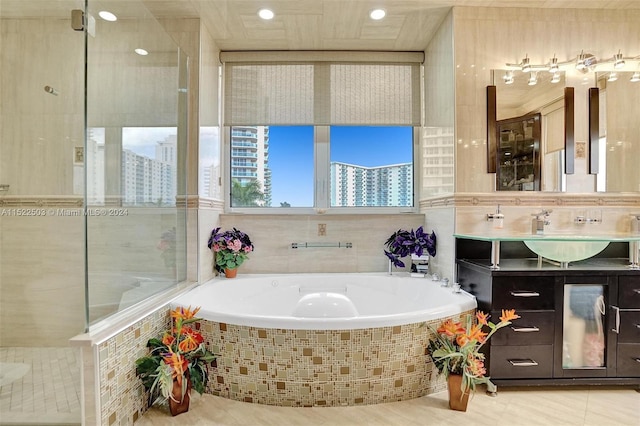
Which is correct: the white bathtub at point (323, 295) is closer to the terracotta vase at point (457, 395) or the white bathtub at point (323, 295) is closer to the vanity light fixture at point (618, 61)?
the terracotta vase at point (457, 395)

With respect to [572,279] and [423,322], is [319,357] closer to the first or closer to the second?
[423,322]

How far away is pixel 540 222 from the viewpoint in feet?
7.22

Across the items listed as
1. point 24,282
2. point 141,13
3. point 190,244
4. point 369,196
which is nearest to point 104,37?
point 141,13

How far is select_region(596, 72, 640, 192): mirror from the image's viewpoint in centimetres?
230

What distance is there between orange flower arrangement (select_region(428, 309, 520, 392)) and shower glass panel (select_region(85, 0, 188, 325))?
5.36ft

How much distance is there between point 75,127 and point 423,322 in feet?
7.63


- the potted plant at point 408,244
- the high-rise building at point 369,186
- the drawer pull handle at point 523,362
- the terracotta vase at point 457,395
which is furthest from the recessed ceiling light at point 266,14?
the drawer pull handle at point 523,362

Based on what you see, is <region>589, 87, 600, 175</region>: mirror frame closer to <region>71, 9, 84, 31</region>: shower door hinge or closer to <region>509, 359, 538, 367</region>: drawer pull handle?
<region>509, 359, 538, 367</region>: drawer pull handle

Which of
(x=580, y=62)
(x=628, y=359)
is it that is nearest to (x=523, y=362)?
(x=628, y=359)

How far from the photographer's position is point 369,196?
117 inches

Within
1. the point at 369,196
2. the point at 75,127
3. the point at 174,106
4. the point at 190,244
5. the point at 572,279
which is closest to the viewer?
the point at 572,279

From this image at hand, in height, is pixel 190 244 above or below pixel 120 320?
above

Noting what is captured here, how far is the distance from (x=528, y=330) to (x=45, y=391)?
249 cm

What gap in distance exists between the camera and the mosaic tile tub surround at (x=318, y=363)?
5.41ft
